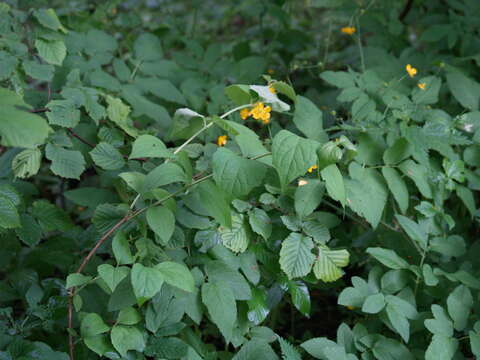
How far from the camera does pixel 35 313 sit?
5.15ft

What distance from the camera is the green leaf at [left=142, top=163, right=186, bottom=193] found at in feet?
4.69

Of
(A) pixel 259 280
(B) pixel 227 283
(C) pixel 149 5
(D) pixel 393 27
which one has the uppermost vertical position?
(D) pixel 393 27

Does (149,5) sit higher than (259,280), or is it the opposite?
(259,280)

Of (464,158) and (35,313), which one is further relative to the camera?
(464,158)

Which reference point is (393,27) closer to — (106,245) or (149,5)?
(106,245)

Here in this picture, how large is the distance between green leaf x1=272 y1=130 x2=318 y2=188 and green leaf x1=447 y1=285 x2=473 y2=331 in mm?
740

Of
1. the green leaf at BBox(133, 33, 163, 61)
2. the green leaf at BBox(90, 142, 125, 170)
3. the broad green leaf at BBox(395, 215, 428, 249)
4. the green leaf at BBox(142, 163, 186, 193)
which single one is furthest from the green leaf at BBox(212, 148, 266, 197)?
the green leaf at BBox(133, 33, 163, 61)

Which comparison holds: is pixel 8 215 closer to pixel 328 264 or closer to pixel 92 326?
pixel 92 326

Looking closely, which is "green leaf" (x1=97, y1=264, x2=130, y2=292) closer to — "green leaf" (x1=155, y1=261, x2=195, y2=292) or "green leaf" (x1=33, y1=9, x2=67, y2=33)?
"green leaf" (x1=155, y1=261, x2=195, y2=292)

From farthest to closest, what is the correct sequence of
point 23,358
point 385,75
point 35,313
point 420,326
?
point 385,75, point 420,326, point 35,313, point 23,358

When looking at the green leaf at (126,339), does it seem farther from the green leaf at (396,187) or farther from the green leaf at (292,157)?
the green leaf at (396,187)

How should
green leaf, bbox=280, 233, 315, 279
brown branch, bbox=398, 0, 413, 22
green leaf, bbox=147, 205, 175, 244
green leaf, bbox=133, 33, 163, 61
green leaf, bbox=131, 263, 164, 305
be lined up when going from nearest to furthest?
green leaf, bbox=131, 263, 164, 305 < green leaf, bbox=147, 205, 175, 244 < green leaf, bbox=280, 233, 315, 279 < green leaf, bbox=133, 33, 163, 61 < brown branch, bbox=398, 0, 413, 22

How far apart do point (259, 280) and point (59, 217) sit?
30.0 inches

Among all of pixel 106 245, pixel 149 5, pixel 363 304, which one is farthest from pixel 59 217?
pixel 149 5
